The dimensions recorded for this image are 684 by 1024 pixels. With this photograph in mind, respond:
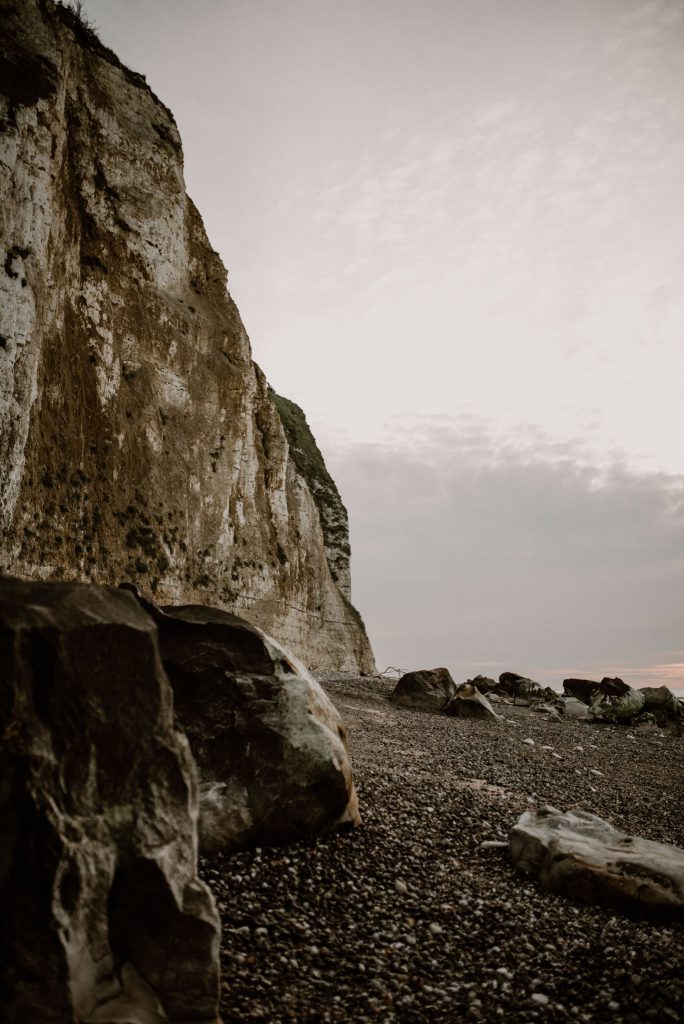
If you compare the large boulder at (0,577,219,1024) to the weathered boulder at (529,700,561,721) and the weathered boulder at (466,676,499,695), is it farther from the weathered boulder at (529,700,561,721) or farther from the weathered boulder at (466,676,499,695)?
the weathered boulder at (466,676,499,695)

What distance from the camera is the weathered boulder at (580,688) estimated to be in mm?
28281

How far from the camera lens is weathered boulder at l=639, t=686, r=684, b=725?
2341 cm

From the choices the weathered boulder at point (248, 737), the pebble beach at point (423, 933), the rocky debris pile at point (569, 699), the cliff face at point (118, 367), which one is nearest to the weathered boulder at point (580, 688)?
the rocky debris pile at point (569, 699)

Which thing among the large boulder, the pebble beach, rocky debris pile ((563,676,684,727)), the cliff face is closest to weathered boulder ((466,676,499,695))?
rocky debris pile ((563,676,684,727))

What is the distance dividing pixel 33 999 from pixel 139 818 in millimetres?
841

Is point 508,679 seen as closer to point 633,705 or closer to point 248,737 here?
point 633,705

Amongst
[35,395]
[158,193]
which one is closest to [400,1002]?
[35,395]

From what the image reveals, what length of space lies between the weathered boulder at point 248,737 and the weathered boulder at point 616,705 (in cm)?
2020

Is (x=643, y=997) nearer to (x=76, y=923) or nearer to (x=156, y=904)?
(x=156, y=904)

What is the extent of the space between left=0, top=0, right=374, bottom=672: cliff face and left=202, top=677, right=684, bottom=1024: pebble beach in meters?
12.3

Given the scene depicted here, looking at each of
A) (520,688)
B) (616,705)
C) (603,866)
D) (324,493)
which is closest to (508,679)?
A: (520,688)

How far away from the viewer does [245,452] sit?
83.6 ft

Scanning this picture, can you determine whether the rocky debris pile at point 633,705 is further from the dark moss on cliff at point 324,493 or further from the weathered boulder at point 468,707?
the dark moss on cliff at point 324,493

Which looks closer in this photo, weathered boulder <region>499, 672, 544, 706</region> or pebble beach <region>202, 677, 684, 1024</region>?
pebble beach <region>202, 677, 684, 1024</region>
